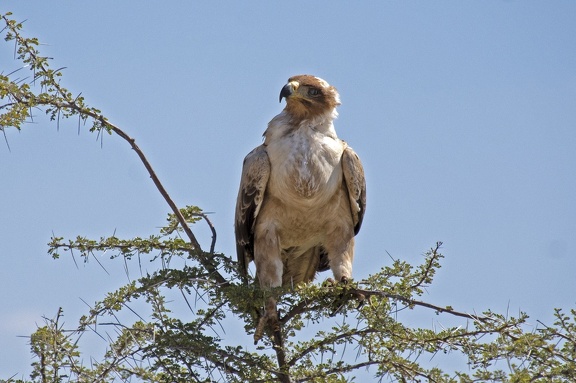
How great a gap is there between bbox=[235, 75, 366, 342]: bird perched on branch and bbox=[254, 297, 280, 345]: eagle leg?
0.67 metres

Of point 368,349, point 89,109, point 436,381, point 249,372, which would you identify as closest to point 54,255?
point 89,109

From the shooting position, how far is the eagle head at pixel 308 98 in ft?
22.2

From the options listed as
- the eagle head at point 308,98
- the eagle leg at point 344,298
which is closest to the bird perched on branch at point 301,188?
the eagle head at point 308,98

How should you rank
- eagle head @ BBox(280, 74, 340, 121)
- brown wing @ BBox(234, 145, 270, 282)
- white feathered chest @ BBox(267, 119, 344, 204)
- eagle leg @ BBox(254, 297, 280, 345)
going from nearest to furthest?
eagle leg @ BBox(254, 297, 280, 345) < white feathered chest @ BBox(267, 119, 344, 204) < brown wing @ BBox(234, 145, 270, 282) < eagle head @ BBox(280, 74, 340, 121)

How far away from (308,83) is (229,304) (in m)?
2.06

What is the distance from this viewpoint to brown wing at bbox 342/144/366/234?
6.66 metres

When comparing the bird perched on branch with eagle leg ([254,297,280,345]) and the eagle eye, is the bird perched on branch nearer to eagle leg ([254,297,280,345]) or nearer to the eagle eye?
the eagle eye

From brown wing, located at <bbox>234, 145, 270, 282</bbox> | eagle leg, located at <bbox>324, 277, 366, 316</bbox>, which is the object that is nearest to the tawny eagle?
brown wing, located at <bbox>234, 145, 270, 282</bbox>

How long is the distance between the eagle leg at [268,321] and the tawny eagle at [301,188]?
2.17ft

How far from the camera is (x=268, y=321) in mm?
5883

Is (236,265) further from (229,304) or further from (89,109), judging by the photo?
(89,109)

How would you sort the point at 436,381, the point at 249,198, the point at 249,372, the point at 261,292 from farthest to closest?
1. the point at 249,198
2. the point at 261,292
3. the point at 249,372
4. the point at 436,381

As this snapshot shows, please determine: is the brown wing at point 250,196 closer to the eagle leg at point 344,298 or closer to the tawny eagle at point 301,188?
the tawny eagle at point 301,188

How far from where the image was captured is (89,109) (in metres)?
5.29
